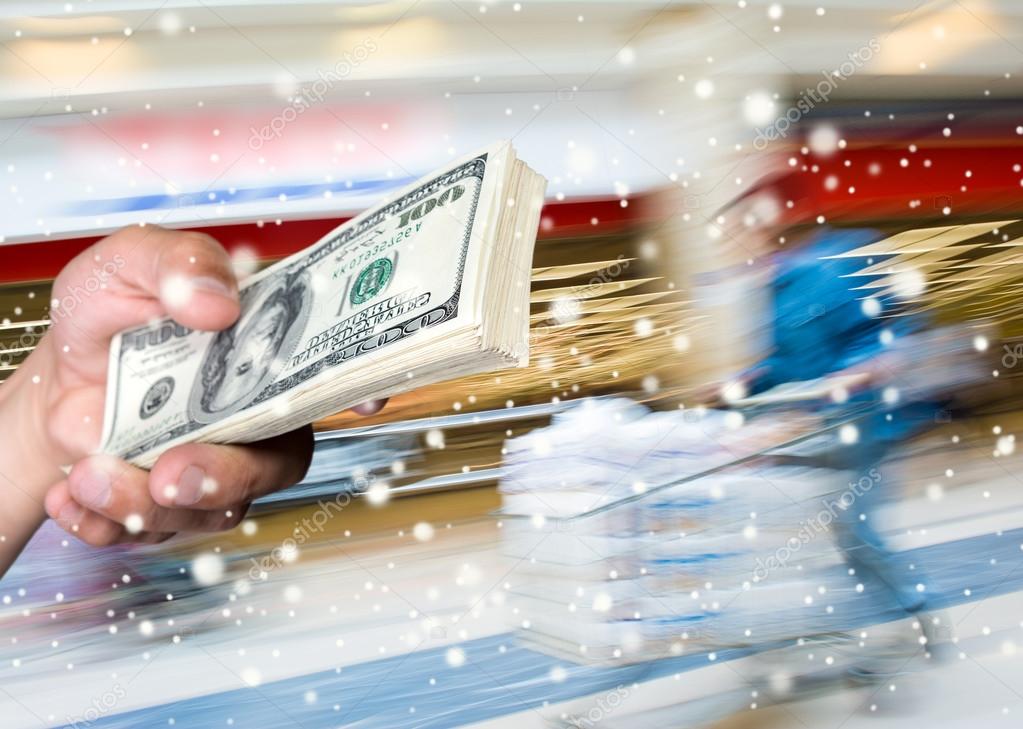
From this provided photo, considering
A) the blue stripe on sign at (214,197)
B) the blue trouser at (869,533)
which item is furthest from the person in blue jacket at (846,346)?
the blue stripe on sign at (214,197)

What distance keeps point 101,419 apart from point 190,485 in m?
0.24

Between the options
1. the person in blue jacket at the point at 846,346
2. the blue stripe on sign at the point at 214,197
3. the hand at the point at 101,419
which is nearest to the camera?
the hand at the point at 101,419

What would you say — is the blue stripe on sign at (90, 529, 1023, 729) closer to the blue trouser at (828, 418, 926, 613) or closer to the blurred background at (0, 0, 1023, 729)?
the blurred background at (0, 0, 1023, 729)

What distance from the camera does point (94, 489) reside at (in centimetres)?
67

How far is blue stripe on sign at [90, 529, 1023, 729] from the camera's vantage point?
1.13m

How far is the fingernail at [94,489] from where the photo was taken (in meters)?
0.67

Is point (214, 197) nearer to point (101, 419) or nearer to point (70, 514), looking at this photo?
point (101, 419)

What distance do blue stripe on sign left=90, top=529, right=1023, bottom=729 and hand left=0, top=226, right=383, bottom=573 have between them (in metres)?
0.41

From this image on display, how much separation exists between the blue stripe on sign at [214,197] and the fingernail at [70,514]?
0.70m

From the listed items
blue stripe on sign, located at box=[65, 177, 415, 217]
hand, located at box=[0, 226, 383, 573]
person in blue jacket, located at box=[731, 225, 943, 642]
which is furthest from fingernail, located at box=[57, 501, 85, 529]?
person in blue jacket, located at box=[731, 225, 943, 642]

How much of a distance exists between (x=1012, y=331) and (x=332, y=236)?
1332 millimetres

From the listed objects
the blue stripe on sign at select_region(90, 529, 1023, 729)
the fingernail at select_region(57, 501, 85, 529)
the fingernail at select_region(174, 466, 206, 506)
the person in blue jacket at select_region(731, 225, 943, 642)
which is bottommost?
the blue stripe on sign at select_region(90, 529, 1023, 729)

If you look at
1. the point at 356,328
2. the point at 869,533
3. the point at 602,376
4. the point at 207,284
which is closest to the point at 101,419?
the point at 207,284

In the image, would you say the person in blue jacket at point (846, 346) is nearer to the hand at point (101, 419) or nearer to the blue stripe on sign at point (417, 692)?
the blue stripe on sign at point (417, 692)
